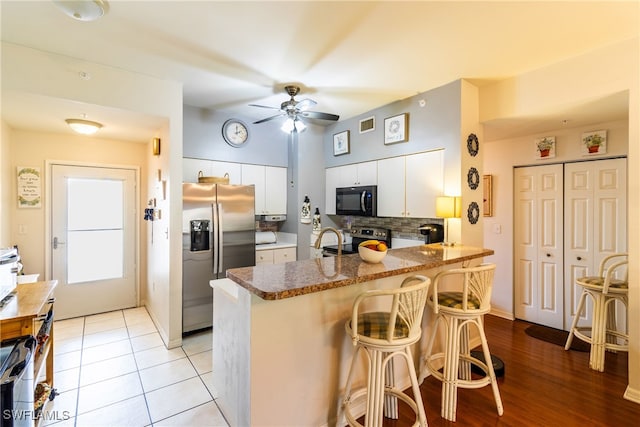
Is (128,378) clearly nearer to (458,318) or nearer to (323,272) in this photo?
(323,272)

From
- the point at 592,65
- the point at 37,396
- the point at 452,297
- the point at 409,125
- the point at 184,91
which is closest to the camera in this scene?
the point at 37,396

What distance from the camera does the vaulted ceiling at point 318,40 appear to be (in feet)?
6.58

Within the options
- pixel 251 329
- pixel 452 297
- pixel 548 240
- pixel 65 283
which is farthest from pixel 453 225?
pixel 65 283

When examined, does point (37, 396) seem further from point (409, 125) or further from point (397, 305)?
point (409, 125)

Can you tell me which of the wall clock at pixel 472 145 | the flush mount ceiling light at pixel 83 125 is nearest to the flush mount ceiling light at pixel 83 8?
the flush mount ceiling light at pixel 83 125

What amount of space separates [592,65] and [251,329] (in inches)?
133

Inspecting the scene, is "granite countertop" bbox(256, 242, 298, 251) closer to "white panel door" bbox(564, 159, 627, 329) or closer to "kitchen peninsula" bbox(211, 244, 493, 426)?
"kitchen peninsula" bbox(211, 244, 493, 426)

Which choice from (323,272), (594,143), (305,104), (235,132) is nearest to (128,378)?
(323,272)

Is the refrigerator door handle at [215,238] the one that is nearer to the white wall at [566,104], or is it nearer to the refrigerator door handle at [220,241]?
the refrigerator door handle at [220,241]

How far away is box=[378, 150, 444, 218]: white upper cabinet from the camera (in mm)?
3365

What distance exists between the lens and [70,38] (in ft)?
7.55

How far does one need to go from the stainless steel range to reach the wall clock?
149 centimetres

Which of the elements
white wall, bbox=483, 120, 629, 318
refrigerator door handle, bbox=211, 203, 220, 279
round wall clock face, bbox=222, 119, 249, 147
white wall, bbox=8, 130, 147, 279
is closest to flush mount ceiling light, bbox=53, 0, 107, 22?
refrigerator door handle, bbox=211, 203, 220, 279

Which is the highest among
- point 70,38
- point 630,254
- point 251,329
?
point 70,38
